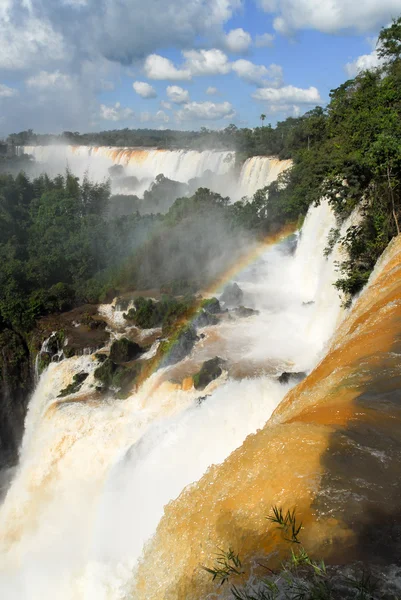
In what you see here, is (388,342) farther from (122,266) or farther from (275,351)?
(122,266)

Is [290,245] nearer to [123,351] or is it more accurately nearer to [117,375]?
[123,351]

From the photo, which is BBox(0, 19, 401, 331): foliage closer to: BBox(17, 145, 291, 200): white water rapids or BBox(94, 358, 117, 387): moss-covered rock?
BBox(17, 145, 291, 200): white water rapids

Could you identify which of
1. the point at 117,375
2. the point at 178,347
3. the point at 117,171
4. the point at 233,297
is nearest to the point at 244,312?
the point at 233,297

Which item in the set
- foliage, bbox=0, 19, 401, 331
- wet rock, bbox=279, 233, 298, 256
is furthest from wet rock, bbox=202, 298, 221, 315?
wet rock, bbox=279, 233, 298, 256

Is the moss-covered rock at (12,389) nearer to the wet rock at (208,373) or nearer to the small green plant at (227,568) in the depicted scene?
the wet rock at (208,373)

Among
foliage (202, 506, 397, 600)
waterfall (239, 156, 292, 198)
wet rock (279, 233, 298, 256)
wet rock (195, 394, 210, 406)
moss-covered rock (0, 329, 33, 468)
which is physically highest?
waterfall (239, 156, 292, 198)

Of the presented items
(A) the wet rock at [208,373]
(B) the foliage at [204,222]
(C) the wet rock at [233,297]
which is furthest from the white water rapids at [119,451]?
(B) the foliage at [204,222]
